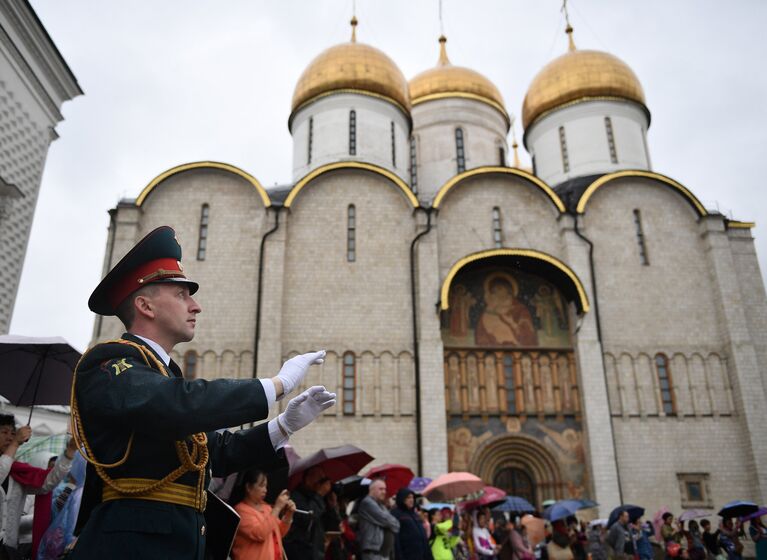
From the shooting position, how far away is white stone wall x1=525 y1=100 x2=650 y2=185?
701 inches

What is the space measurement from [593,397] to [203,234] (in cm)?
947

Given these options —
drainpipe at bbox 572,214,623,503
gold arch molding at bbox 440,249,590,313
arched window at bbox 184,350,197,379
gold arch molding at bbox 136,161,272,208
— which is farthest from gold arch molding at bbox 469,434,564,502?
gold arch molding at bbox 136,161,272,208

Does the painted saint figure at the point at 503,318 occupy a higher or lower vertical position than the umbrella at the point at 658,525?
higher

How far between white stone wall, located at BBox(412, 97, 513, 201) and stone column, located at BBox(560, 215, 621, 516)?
6128mm

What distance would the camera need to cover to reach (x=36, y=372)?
5.03 metres

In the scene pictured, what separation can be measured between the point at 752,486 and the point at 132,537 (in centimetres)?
1473

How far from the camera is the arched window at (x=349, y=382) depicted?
13.5 metres

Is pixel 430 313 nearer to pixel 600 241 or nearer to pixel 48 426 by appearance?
pixel 600 241

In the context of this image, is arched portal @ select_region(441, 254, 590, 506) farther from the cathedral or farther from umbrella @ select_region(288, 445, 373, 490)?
umbrella @ select_region(288, 445, 373, 490)

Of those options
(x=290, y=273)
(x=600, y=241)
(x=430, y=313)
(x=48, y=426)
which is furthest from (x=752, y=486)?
(x=48, y=426)

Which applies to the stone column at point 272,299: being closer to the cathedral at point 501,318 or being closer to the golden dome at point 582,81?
the cathedral at point 501,318

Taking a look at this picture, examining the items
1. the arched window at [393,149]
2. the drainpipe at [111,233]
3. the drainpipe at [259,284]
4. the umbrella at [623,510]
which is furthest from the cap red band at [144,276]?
the arched window at [393,149]

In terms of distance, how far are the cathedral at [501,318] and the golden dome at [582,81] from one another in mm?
3130

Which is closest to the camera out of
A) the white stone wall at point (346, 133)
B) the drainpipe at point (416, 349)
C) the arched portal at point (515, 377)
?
the drainpipe at point (416, 349)
